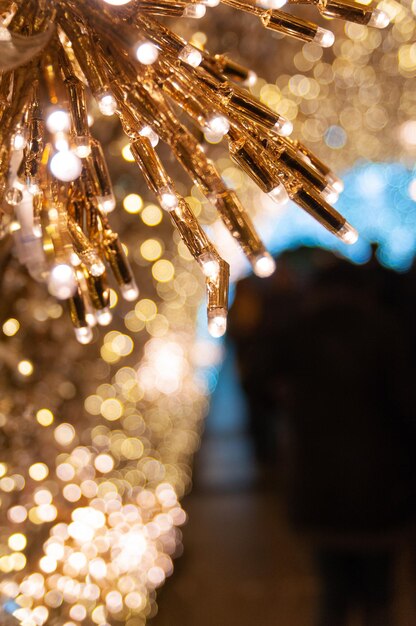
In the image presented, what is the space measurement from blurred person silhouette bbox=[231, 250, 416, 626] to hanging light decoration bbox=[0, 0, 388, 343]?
949 millimetres

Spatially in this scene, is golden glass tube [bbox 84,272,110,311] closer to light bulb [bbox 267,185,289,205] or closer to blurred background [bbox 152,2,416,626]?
light bulb [bbox 267,185,289,205]

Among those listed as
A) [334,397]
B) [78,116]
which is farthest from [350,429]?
[78,116]

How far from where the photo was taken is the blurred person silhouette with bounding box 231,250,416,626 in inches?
53.2

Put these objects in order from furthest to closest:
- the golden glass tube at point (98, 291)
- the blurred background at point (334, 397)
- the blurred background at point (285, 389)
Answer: the blurred background at point (334, 397)
the blurred background at point (285, 389)
the golden glass tube at point (98, 291)

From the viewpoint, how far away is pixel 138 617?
118 cm

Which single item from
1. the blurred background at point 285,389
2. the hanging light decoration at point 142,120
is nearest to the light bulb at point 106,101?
the hanging light decoration at point 142,120

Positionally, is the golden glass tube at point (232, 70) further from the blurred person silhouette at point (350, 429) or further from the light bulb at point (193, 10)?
the blurred person silhouette at point (350, 429)

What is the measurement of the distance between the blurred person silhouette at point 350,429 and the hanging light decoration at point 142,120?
37.4 inches

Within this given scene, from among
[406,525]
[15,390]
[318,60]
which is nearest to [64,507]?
[15,390]

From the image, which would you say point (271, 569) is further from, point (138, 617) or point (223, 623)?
point (138, 617)

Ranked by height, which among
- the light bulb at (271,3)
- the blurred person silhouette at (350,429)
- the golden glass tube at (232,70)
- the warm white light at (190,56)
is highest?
the golden glass tube at (232,70)

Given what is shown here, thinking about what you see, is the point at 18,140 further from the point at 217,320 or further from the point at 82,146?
the point at 217,320

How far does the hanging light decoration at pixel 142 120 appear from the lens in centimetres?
39

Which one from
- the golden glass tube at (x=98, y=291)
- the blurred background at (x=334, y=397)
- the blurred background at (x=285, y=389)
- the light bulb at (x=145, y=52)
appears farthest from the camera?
A: the blurred background at (x=334, y=397)
